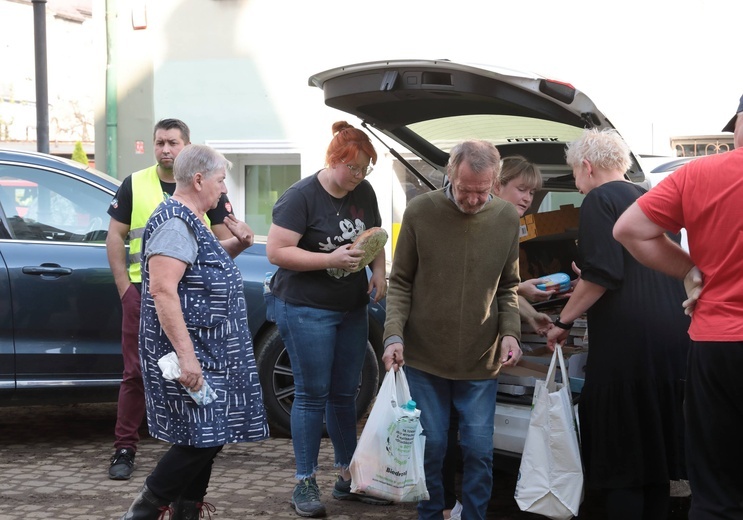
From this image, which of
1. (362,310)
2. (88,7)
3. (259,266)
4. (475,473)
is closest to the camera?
(475,473)

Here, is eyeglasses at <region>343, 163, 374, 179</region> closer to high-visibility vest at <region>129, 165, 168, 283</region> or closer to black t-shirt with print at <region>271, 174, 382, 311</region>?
black t-shirt with print at <region>271, 174, 382, 311</region>

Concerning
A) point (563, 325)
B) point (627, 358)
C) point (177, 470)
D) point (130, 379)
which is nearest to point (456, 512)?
point (563, 325)

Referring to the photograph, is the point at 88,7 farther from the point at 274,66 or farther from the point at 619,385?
the point at 619,385

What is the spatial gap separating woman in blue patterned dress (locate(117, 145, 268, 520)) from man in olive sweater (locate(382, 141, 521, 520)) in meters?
0.62

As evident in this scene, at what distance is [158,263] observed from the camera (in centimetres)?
390

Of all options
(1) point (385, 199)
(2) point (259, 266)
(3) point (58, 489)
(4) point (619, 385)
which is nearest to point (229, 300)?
(4) point (619, 385)

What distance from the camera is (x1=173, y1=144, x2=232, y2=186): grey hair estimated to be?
13.3ft

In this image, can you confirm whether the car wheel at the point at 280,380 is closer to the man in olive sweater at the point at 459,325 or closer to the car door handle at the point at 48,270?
the car door handle at the point at 48,270

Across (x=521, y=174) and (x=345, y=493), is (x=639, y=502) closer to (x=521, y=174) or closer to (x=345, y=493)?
(x=521, y=174)

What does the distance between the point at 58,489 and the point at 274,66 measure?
8130mm

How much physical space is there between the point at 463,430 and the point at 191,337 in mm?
1165

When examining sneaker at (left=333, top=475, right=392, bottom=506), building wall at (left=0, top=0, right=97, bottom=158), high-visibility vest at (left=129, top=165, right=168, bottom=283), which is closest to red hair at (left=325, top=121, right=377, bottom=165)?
high-visibility vest at (left=129, top=165, right=168, bottom=283)

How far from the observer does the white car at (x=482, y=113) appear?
4.19 meters

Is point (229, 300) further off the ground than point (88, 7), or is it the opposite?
point (88, 7)
